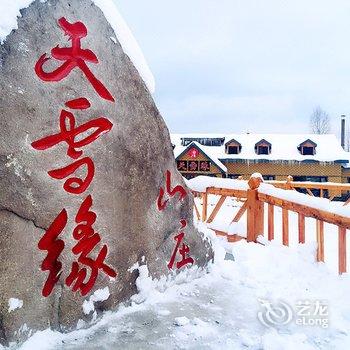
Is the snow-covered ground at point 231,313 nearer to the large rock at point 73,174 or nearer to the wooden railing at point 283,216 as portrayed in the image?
the large rock at point 73,174

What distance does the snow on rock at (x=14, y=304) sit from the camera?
259cm

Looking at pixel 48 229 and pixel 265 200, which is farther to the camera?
pixel 265 200

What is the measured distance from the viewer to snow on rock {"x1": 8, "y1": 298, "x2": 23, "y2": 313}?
2586 mm

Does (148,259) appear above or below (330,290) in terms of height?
above

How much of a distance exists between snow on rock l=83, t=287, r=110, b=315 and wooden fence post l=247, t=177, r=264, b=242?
139 inches

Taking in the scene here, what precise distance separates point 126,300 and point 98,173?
1.19 meters

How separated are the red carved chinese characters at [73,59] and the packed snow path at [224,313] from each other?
1789mm

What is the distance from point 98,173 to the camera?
320cm

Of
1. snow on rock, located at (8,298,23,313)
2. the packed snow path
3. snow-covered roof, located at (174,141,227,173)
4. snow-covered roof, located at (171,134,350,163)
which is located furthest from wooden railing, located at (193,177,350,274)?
snow-covered roof, located at (171,134,350,163)

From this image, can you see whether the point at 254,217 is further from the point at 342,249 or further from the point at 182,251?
the point at 182,251

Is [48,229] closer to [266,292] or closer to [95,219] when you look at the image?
[95,219]

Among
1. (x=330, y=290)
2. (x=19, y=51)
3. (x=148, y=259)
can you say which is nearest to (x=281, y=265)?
(x=330, y=290)

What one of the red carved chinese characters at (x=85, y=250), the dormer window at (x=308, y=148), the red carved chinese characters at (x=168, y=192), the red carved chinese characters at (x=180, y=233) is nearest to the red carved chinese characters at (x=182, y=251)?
the red carved chinese characters at (x=180, y=233)

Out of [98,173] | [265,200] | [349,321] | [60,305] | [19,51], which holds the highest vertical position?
[19,51]
